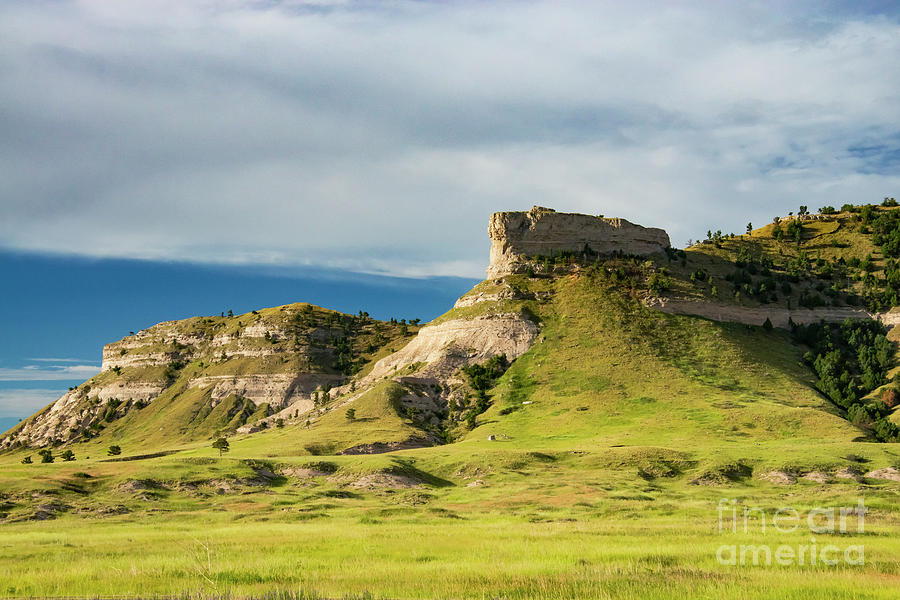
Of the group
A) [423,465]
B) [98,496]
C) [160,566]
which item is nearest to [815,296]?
[423,465]

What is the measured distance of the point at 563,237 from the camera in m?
172

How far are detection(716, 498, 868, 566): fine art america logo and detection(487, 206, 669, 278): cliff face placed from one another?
118 meters

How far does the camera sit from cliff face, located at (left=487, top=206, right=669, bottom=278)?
171125mm

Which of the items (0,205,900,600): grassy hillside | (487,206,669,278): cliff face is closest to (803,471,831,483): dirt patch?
(0,205,900,600): grassy hillside

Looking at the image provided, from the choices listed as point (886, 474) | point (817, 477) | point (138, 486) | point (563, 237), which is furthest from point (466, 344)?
point (138, 486)

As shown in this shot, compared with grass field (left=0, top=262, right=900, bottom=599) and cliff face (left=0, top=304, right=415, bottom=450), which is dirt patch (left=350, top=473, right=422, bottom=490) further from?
cliff face (left=0, top=304, right=415, bottom=450)

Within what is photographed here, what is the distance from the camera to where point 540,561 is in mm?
23719

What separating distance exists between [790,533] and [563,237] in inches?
5572

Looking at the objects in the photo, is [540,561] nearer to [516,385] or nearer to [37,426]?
[516,385]

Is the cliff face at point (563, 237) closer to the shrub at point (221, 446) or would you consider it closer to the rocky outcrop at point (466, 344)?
the rocky outcrop at point (466, 344)

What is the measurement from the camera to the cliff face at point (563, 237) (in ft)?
561

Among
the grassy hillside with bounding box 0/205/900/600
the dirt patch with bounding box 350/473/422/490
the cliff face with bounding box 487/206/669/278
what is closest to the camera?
the grassy hillside with bounding box 0/205/900/600

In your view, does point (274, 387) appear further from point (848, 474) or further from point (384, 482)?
point (848, 474)

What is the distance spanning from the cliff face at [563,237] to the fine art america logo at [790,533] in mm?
117690
